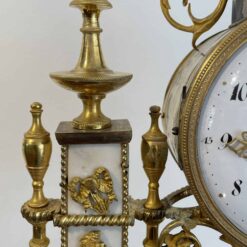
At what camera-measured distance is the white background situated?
982 millimetres

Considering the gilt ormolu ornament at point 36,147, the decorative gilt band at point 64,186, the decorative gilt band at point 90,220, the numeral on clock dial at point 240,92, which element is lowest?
the decorative gilt band at point 90,220

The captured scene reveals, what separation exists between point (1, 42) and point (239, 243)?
622mm

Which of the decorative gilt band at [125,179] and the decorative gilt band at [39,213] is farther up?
the decorative gilt band at [125,179]

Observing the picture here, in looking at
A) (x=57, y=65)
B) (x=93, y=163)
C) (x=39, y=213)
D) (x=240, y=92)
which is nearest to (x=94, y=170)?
(x=93, y=163)

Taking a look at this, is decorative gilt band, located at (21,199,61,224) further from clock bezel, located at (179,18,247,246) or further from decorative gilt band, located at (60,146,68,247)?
clock bezel, located at (179,18,247,246)

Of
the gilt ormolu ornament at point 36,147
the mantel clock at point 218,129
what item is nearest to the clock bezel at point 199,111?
the mantel clock at point 218,129

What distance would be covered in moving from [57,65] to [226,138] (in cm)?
46

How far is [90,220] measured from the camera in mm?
719

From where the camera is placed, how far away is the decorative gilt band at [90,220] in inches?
28.3

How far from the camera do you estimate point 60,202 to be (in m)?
0.75

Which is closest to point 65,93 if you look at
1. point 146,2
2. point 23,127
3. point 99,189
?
point 23,127

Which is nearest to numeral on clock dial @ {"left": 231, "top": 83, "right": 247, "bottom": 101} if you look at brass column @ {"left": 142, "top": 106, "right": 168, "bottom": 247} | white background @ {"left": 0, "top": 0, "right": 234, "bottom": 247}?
brass column @ {"left": 142, "top": 106, "right": 168, "bottom": 247}

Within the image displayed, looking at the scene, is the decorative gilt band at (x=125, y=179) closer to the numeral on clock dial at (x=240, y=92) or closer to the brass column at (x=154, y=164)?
the brass column at (x=154, y=164)

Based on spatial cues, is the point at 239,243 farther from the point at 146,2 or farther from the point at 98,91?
the point at 146,2
